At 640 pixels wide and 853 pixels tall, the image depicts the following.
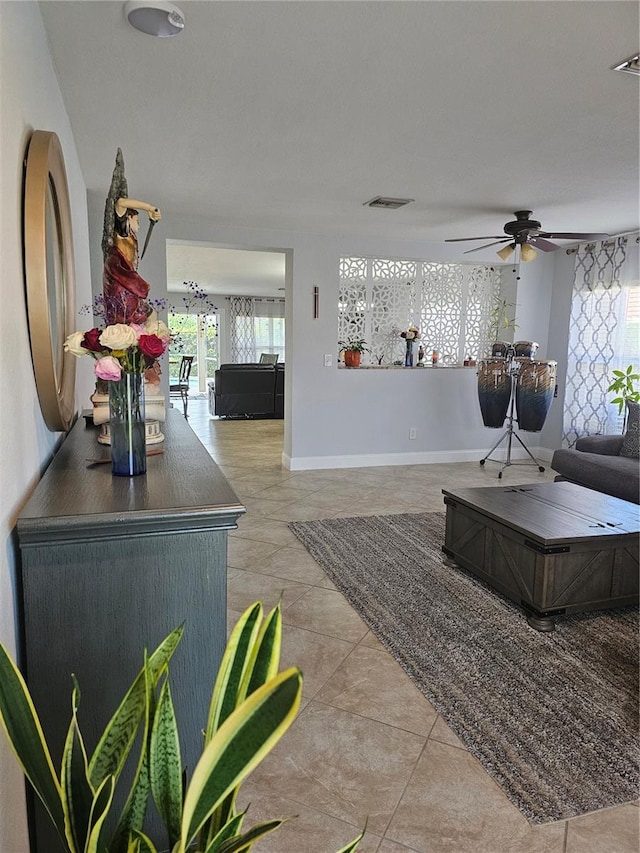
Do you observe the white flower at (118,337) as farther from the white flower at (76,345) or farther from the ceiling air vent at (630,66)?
the ceiling air vent at (630,66)

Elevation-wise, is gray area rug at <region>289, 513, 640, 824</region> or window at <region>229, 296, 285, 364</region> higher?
window at <region>229, 296, 285, 364</region>

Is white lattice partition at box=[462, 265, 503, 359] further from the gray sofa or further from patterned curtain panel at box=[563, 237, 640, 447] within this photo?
the gray sofa

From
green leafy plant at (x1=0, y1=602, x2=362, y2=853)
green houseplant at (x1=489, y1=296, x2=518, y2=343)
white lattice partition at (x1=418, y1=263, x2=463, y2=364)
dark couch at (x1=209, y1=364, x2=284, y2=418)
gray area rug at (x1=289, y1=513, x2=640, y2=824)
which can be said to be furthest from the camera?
dark couch at (x1=209, y1=364, x2=284, y2=418)

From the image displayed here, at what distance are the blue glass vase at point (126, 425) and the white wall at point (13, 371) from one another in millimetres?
186

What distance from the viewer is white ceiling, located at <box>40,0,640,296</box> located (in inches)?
74.1

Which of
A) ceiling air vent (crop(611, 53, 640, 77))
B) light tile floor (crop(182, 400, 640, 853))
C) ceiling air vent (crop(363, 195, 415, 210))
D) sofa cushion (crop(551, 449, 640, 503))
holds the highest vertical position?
ceiling air vent (crop(363, 195, 415, 210))

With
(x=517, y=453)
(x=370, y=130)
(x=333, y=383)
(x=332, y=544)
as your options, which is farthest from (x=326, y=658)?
(x=517, y=453)

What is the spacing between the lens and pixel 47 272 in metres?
1.49

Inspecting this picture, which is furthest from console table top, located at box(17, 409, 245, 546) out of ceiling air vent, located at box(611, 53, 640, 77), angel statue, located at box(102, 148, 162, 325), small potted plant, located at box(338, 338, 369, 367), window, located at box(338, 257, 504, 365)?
window, located at box(338, 257, 504, 365)

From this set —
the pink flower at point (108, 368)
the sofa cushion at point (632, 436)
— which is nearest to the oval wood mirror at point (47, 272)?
the pink flower at point (108, 368)

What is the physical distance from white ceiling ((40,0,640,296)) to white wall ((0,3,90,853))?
682mm

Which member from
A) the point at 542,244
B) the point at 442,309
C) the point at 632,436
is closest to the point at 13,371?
the point at 542,244

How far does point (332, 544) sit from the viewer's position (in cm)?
360

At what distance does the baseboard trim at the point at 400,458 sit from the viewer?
18.8ft
